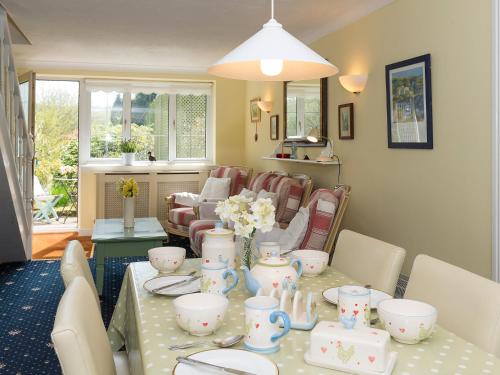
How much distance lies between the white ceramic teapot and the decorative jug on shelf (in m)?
0.27

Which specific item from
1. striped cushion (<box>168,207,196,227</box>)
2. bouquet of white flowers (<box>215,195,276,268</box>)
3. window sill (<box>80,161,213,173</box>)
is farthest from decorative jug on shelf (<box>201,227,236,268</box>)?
window sill (<box>80,161,213,173</box>)

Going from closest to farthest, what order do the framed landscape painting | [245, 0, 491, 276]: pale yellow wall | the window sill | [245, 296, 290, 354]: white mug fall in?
[245, 296, 290, 354]: white mug
[245, 0, 491, 276]: pale yellow wall
the framed landscape painting
the window sill

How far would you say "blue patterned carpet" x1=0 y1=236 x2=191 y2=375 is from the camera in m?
2.96

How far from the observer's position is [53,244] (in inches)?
251

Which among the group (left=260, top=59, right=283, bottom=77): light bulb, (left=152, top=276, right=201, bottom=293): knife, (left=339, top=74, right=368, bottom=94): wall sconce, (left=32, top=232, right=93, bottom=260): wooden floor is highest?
(left=339, top=74, right=368, bottom=94): wall sconce

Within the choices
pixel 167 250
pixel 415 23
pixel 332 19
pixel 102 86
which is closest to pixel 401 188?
pixel 415 23

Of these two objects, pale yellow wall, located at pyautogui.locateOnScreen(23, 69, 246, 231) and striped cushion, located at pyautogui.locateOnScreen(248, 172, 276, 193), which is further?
pale yellow wall, located at pyautogui.locateOnScreen(23, 69, 246, 231)

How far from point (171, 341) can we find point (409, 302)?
2.42 feet

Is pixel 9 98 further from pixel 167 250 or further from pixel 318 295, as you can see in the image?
pixel 318 295

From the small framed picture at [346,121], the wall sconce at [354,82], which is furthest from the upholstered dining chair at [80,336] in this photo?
the small framed picture at [346,121]

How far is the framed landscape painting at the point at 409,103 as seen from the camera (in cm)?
322

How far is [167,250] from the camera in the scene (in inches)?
88.5

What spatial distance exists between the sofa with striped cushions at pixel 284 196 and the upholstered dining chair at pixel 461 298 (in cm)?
260

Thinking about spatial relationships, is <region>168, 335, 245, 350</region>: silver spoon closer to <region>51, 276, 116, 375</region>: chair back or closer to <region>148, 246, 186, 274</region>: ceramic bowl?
<region>51, 276, 116, 375</region>: chair back
